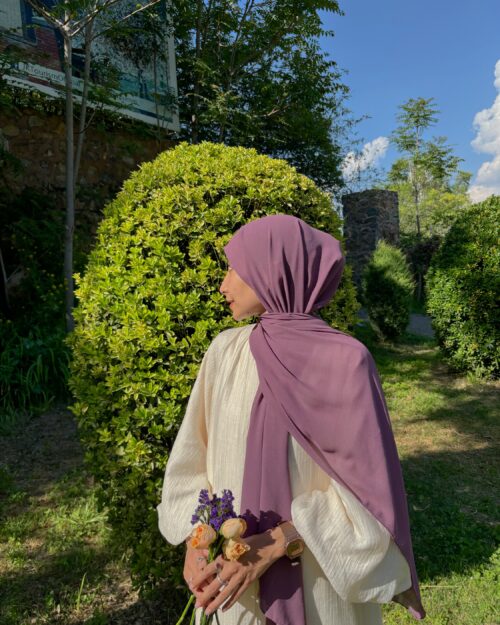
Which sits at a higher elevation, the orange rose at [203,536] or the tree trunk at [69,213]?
the tree trunk at [69,213]

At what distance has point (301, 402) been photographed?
4.08ft

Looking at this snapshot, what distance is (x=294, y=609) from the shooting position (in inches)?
48.5

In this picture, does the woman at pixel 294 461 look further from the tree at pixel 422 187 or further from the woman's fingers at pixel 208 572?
the tree at pixel 422 187

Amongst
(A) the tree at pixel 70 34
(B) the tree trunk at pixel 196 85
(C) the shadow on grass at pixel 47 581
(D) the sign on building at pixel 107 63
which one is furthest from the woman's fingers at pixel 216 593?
(B) the tree trunk at pixel 196 85

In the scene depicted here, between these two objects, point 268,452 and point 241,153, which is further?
point 241,153

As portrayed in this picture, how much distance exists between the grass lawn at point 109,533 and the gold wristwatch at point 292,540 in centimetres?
165

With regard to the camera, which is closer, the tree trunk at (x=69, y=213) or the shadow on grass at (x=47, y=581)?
the shadow on grass at (x=47, y=581)

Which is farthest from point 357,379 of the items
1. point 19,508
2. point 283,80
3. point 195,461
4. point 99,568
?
point 283,80

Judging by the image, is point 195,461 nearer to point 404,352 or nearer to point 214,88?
point 404,352

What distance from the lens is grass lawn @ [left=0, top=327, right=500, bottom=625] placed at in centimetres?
262

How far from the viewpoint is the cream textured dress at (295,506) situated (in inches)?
45.9

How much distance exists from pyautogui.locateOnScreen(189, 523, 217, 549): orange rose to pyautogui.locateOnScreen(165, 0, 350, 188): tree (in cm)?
981

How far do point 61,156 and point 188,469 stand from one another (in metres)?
8.10

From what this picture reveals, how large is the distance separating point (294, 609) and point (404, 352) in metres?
8.99
